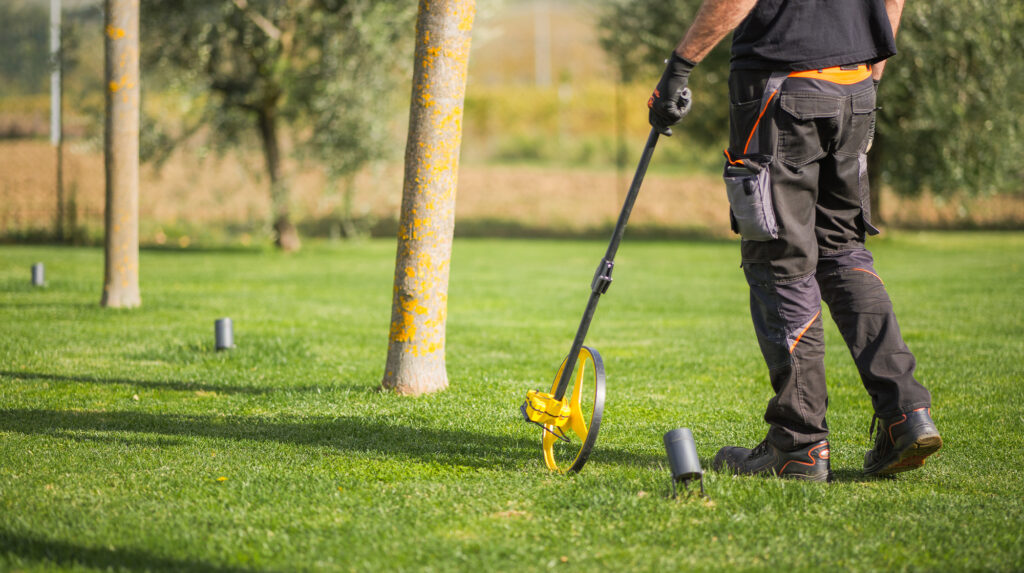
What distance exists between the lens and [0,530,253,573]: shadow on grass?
111 inches

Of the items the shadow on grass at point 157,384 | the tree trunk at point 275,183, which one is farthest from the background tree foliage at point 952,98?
the shadow on grass at point 157,384

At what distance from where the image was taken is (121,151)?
8867 millimetres

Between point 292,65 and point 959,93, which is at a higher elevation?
point 292,65

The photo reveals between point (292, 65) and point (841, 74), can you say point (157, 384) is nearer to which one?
point (841, 74)

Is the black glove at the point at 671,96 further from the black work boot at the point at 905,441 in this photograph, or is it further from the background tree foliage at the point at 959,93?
the background tree foliage at the point at 959,93

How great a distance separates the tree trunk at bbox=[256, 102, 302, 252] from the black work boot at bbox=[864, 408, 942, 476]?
1359cm

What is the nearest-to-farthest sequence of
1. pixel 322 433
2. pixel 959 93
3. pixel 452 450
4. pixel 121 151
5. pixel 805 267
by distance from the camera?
pixel 805 267, pixel 452 450, pixel 322 433, pixel 121 151, pixel 959 93

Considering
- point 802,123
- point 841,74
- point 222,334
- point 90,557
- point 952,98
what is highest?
point 952,98

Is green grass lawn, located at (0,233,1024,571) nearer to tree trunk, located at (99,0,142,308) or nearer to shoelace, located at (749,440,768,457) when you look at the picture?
shoelace, located at (749,440,768,457)

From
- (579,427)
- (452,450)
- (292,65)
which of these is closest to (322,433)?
(452,450)

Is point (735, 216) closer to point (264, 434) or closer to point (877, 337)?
point (877, 337)

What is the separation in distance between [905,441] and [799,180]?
112cm

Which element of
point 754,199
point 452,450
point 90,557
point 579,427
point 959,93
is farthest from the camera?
point 959,93

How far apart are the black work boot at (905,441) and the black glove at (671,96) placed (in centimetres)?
150
